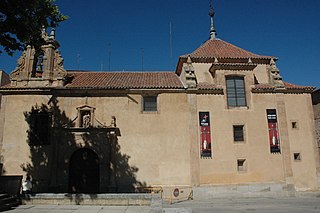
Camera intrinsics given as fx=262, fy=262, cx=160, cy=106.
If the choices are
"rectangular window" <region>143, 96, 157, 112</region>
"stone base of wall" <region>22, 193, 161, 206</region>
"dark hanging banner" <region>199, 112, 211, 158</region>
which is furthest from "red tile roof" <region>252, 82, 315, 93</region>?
"stone base of wall" <region>22, 193, 161, 206</region>

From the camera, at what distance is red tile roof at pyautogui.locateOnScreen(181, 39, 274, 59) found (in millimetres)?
22172

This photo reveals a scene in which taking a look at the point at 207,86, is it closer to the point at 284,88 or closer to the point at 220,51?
the point at 220,51

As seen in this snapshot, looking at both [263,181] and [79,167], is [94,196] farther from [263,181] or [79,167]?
[263,181]

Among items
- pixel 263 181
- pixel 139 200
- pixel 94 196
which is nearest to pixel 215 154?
pixel 263 181

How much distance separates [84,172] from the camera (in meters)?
18.3

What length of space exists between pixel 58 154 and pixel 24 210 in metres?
7.18

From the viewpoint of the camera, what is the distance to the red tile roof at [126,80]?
19625 millimetres

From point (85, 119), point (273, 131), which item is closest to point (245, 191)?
point (273, 131)

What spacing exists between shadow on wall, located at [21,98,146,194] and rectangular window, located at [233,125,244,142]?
7621 millimetres

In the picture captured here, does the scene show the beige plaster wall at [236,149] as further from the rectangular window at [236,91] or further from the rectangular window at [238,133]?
the rectangular window at [236,91]

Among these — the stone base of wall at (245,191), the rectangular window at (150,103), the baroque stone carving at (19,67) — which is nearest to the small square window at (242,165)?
the stone base of wall at (245,191)

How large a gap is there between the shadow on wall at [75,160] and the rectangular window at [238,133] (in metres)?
7.62

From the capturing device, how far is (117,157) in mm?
18188

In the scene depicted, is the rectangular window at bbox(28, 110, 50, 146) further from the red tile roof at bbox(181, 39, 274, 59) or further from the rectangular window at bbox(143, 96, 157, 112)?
the red tile roof at bbox(181, 39, 274, 59)
